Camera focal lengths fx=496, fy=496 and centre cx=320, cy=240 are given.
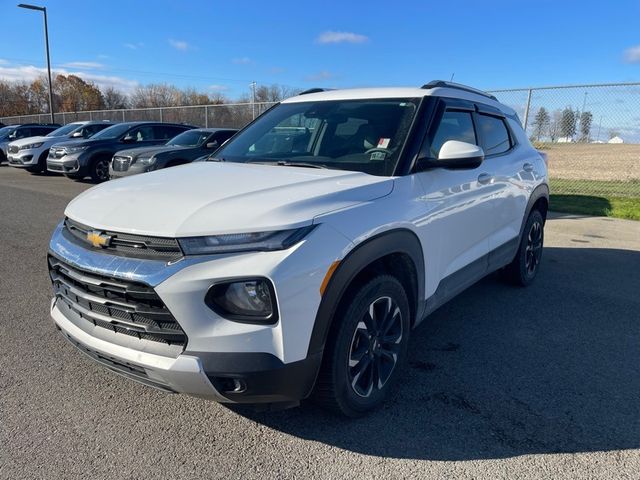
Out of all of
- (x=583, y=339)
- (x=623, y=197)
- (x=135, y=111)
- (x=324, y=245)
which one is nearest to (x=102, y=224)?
(x=324, y=245)

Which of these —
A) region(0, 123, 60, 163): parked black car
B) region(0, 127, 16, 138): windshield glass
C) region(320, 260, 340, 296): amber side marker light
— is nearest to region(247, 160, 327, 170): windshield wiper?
region(320, 260, 340, 296): amber side marker light

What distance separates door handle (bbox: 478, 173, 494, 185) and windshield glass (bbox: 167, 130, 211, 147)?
8.43 metres

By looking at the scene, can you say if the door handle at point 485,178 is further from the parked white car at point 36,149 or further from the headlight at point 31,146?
the headlight at point 31,146

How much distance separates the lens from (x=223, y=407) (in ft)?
9.52

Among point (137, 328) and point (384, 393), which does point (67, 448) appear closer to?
point (137, 328)

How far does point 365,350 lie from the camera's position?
8.99 feet

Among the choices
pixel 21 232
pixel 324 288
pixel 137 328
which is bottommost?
pixel 21 232

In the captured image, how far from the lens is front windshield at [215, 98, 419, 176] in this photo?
3.20 meters

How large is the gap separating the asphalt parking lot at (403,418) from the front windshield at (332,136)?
1487 millimetres

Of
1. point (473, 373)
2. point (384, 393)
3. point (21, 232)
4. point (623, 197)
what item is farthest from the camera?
point (623, 197)

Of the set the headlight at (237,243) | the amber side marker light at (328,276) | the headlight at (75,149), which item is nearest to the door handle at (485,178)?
the amber side marker light at (328,276)

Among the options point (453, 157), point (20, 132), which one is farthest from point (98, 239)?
point (20, 132)

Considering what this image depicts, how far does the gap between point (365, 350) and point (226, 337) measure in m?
0.90

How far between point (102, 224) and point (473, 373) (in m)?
2.49
